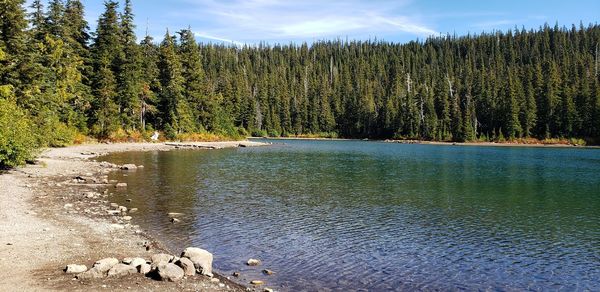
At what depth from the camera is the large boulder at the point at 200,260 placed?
1418 centimetres

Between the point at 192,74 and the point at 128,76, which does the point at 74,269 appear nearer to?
the point at 128,76

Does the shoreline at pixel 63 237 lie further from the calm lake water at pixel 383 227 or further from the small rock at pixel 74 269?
the calm lake water at pixel 383 227

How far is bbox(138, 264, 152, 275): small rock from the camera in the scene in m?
13.5

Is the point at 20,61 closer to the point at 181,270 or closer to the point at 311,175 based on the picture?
the point at 311,175

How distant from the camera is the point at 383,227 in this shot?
2327 cm

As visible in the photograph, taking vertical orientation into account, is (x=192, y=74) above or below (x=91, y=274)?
above

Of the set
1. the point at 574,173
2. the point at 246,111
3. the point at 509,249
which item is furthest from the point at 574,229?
the point at 246,111

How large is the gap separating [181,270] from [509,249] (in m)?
13.8

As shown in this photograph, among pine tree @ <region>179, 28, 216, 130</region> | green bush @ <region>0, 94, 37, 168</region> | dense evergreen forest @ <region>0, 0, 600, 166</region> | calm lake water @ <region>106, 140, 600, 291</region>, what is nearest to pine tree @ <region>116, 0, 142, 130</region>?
dense evergreen forest @ <region>0, 0, 600, 166</region>

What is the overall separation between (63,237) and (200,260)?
656cm

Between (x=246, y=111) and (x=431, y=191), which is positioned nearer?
(x=431, y=191)

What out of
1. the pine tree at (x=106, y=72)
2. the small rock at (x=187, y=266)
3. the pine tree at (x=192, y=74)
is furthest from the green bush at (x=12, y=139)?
the pine tree at (x=192, y=74)

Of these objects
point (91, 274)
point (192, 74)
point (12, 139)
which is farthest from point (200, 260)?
point (192, 74)

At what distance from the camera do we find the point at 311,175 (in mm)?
Result: 46844
